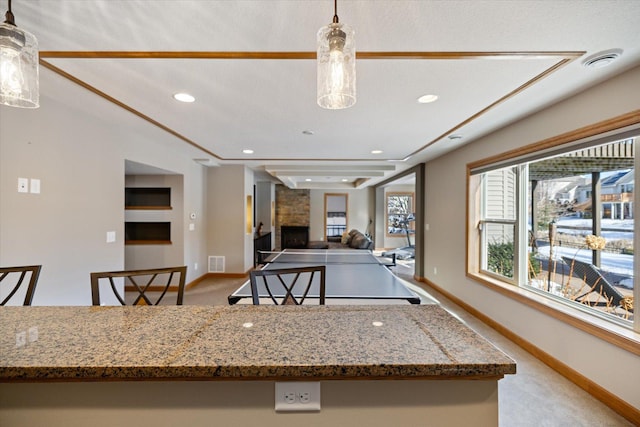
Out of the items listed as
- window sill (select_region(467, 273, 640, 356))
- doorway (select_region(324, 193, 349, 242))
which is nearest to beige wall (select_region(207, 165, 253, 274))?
window sill (select_region(467, 273, 640, 356))

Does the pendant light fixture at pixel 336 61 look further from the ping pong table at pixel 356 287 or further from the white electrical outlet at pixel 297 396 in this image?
the ping pong table at pixel 356 287

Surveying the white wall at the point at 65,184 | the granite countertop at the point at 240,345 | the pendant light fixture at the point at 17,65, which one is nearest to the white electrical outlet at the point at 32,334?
the granite countertop at the point at 240,345

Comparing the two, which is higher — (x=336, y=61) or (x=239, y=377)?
(x=336, y=61)

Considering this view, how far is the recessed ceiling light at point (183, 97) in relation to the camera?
2.34 metres

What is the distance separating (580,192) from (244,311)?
293 cm

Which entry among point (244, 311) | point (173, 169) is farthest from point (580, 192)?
point (173, 169)

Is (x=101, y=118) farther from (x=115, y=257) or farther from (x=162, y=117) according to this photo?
(x=115, y=257)

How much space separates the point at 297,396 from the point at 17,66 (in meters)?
1.43

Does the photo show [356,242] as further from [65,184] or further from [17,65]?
[17,65]

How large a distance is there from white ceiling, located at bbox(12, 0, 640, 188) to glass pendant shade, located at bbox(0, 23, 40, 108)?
45 centimetres

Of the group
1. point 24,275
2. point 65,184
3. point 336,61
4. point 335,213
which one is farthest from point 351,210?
point 336,61

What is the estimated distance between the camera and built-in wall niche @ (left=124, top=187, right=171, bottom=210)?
515 cm

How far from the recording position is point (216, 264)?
5.82m

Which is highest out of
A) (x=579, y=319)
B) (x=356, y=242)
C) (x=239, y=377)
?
(x=239, y=377)
